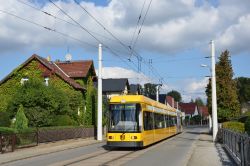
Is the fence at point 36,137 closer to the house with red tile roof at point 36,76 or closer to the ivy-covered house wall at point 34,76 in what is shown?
the ivy-covered house wall at point 34,76

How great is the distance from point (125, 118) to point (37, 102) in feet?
47.9

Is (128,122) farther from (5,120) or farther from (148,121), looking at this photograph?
(5,120)

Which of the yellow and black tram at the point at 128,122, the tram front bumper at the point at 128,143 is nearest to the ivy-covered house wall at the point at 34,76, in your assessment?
the yellow and black tram at the point at 128,122

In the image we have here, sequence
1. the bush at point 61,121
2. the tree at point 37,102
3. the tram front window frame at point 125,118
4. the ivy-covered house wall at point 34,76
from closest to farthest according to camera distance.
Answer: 1. the tram front window frame at point 125,118
2. the tree at point 37,102
3. the bush at point 61,121
4. the ivy-covered house wall at point 34,76

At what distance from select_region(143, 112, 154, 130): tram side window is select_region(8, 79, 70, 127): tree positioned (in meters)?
12.1

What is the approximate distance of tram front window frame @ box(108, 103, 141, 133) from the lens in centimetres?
2578

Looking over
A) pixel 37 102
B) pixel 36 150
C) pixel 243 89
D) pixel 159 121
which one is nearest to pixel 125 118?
pixel 36 150

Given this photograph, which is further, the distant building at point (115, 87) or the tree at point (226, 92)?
the distant building at point (115, 87)

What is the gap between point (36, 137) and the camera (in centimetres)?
3156

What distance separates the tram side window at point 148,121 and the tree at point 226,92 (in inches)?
826

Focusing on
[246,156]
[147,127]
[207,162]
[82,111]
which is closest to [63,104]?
[82,111]

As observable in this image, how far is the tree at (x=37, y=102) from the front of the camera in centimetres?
3816

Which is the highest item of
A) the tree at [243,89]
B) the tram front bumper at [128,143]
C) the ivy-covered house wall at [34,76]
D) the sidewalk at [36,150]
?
the tree at [243,89]

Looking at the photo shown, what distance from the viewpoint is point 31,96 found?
3838 centimetres
